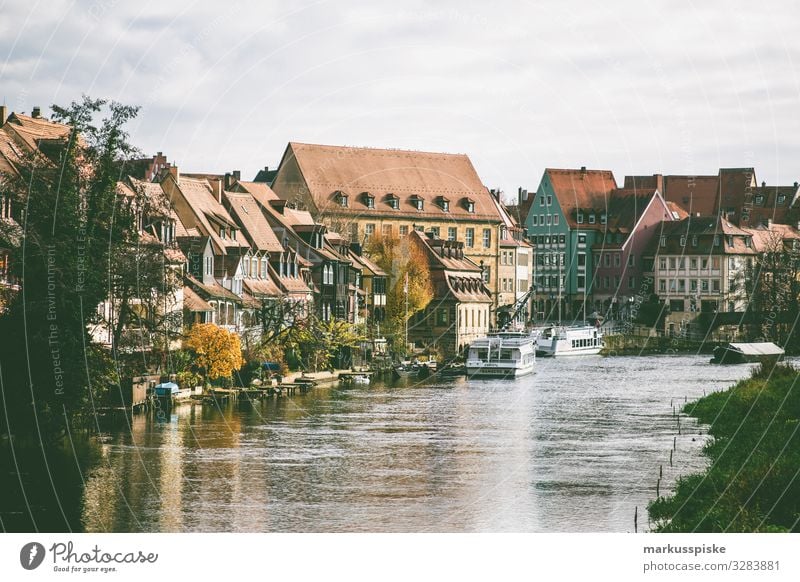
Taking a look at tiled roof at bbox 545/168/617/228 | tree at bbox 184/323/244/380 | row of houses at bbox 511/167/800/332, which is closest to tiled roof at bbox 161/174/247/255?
tree at bbox 184/323/244/380

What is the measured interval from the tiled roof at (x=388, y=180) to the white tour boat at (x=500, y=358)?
1011 inches

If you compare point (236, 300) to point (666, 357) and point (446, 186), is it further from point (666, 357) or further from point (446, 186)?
point (446, 186)

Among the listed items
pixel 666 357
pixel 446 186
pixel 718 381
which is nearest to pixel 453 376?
pixel 718 381

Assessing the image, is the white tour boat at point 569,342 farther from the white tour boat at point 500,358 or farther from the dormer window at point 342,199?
the white tour boat at point 500,358

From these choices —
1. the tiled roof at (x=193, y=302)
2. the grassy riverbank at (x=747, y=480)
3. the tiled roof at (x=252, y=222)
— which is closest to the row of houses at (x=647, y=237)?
the tiled roof at (x=252, y=222)

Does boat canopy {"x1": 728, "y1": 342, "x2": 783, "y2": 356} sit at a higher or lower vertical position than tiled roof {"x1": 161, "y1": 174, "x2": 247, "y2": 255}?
lower

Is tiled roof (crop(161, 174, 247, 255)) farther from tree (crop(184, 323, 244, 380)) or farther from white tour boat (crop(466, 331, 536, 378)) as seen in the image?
white tour boat (crop(466, 331, 536, 378))

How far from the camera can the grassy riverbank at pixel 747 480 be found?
28.3 m

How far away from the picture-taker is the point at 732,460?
37.2 m

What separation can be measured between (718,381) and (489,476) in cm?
3594

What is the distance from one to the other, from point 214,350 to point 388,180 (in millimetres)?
60883

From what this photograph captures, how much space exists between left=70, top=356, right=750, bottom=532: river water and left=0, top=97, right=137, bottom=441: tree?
84.5 inches
